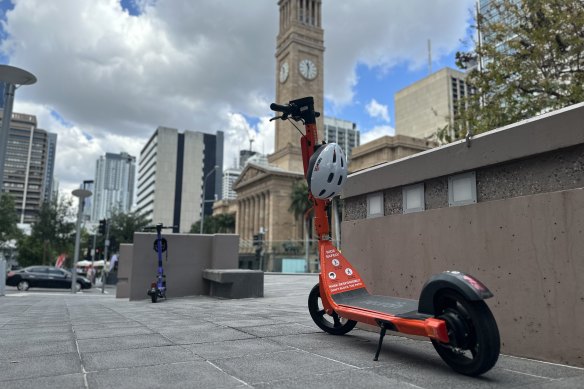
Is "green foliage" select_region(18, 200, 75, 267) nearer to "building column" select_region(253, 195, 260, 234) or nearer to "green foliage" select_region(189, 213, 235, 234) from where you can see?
"building column" select_region(253, 195, 260, 234)

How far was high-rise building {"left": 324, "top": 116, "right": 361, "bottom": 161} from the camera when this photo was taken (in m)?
178

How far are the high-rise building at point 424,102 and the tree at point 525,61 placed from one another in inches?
2968

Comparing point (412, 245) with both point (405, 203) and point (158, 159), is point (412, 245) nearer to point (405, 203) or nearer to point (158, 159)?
point (405, 203)

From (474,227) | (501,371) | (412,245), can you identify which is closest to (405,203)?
(412,245)

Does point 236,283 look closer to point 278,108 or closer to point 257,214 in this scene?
point 278,108

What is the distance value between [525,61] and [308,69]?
7083cm

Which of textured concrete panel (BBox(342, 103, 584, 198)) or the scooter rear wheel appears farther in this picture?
textured concrete panel (BBox(342, 103, 584, 198))

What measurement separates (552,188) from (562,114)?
62 centimetres

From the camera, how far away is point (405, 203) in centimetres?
504

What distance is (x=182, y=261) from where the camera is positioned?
11828 mm

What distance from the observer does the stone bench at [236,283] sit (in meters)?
10.8

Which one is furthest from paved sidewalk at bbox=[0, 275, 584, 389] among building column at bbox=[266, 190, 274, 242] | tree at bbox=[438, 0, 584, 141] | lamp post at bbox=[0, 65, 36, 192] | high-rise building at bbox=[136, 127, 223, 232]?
high-rise building at bbox=[136, 127, 223, 232]

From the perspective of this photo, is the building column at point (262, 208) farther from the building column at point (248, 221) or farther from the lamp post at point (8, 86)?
the lamp post at point (8, 86)

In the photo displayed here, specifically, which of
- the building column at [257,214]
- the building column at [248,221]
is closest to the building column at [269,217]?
the building column at [257,214]
